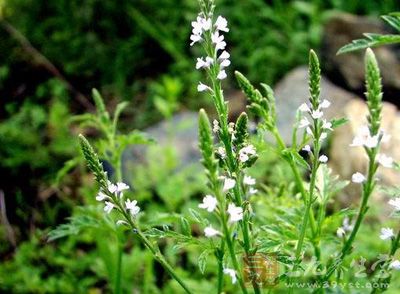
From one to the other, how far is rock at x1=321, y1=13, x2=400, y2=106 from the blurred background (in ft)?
0.04

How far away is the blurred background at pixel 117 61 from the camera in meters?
5.16

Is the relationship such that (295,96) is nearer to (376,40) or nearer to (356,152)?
(356,152)

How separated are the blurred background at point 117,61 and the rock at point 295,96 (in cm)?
17

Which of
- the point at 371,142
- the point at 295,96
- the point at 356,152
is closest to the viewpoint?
the point at 371,142

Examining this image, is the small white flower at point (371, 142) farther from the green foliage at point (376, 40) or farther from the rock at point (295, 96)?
the rock at point (295, 96)

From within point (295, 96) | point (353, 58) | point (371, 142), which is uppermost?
point (371, 142)

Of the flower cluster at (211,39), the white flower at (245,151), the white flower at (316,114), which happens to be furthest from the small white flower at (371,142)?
the flower cluster at (211,39)

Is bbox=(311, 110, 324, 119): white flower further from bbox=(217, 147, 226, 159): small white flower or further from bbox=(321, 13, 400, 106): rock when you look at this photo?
bbox=(321, 13, 400, 106): rock

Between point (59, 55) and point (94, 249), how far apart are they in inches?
109

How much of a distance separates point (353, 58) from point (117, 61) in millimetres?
2561

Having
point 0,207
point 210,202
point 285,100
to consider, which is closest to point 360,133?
point 210,202

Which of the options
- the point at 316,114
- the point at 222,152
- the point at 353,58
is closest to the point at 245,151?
the point at 222,152

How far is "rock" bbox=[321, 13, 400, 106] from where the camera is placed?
5.73 m

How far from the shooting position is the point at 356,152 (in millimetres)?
4707
